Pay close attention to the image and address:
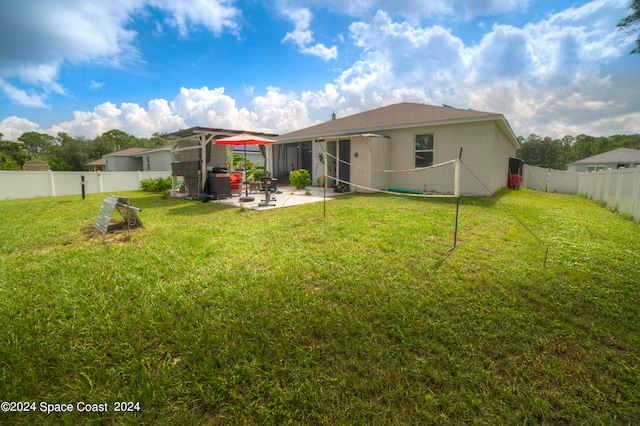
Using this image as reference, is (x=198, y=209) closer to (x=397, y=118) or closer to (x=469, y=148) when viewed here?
(x=397, y=118)

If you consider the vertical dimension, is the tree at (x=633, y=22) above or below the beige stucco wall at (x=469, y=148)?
above

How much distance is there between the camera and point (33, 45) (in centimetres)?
590

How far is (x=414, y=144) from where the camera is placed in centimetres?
1161

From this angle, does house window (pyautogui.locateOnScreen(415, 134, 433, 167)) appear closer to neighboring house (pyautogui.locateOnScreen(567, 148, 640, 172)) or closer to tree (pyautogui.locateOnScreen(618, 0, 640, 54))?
tree (pyautogui.locateOnScreen(618, 0, 640, 54))

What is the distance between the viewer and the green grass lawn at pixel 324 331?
1.79m

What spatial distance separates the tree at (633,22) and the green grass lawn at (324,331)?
10.6 ft

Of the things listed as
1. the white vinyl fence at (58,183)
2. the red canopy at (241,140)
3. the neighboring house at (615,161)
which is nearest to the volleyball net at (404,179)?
the red canopy at (241,140)

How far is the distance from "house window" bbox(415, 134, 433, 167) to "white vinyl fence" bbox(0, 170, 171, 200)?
14.6 m

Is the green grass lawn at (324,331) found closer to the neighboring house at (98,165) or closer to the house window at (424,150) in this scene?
the house window at (424,150)

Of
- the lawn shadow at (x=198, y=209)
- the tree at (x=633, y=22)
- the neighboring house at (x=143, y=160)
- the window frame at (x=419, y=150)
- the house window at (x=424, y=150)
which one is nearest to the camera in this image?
the tree at (x=633, y=22)

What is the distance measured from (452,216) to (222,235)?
5.22 m

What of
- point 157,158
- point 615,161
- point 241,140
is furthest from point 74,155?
point 615,161

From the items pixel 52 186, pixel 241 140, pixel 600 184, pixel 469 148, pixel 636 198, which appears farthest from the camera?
pixel 52 186

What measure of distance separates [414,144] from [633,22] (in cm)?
750
